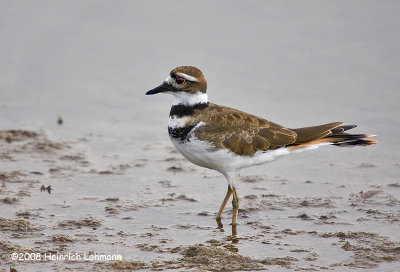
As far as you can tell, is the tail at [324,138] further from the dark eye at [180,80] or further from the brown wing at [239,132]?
the dark eye at [180,80]

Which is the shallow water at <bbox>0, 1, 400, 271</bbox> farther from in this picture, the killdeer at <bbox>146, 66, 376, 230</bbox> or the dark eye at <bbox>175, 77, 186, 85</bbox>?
the dark eye at <bbox>175, 77, 186, 85</bbox>

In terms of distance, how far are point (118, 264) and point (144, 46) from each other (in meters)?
7.60

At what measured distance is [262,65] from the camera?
12.9 metres

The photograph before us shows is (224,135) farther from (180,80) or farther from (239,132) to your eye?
(180,80)

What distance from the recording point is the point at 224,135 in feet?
26.3

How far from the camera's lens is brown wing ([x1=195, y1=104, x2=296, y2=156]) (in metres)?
7.98

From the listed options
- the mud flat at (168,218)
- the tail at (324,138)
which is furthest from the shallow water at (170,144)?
the tail at (324,138)

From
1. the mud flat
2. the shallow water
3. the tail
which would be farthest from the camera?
the tail

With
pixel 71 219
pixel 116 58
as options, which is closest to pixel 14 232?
pixel 71 219

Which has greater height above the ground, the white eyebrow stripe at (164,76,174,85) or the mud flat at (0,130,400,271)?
the white eyebrow stripe at (164,76,174,85)

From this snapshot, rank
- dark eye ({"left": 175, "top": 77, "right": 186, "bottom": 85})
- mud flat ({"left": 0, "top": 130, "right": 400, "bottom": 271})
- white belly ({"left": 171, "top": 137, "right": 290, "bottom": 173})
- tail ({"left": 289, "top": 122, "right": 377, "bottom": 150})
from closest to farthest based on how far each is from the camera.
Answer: mud flat ({"left": 0, "top": 130, "right": 400, "bottom": 271}) < white belly ({"left": 171, "top": 137, "right": 290, "bottom": 173}) < dark eye ({"left": 175, "top": 77, "right": 186, "bottom": 85}) < tail ({"left": 289, "top": 122, "right": 377, "bottom": 150})

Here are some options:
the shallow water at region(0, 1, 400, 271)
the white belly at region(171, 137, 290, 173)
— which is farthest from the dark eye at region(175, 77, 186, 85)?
the shallow water at region(0, 1, 400, 271)

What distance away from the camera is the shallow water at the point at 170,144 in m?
7.16

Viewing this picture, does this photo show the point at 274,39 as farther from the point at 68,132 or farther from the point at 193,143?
the point at 193,143
